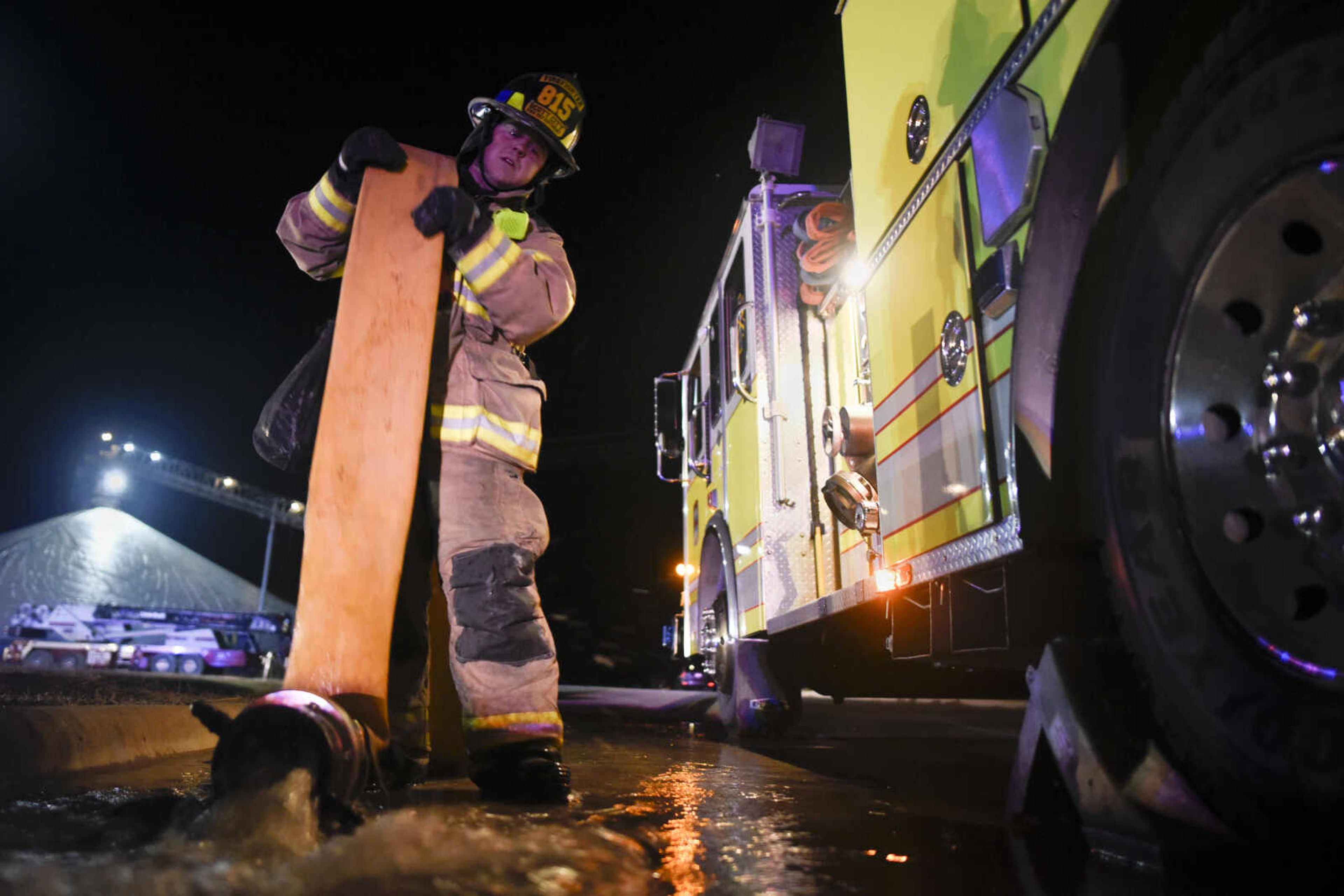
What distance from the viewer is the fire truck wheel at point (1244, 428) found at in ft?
3.50

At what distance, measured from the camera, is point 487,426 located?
90.5 inches

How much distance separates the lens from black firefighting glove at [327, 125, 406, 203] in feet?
7.37

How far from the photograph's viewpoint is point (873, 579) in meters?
2.46

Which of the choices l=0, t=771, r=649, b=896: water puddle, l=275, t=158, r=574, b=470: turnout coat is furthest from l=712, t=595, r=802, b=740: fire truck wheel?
l=0, t=771, r=649, b=896: water puddle

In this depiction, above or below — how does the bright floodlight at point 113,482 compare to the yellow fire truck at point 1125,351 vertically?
above

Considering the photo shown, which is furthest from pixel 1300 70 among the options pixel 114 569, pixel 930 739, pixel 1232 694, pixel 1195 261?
pixel 114 569

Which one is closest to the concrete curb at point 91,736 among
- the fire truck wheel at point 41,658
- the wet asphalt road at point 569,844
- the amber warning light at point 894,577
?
the wet asphalt road at point 569,844

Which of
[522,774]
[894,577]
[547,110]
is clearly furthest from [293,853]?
[547,110]

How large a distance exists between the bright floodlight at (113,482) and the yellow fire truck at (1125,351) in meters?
43.8

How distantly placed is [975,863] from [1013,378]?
88 centimetres

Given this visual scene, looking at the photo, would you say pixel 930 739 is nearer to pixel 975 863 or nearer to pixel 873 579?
pixel 873 579

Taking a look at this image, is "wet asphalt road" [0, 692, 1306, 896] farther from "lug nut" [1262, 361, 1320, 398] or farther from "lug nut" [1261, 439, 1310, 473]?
"lug nut" [1262, 361, 1320, 398]

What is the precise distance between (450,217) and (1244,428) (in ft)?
5.93

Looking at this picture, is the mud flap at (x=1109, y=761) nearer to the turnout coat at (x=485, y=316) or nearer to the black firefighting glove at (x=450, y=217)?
the turnout coat at (x=485, y=316)
